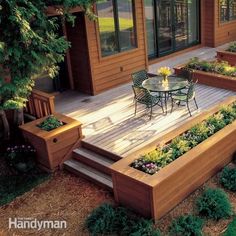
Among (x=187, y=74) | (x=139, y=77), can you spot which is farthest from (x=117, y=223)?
(x=187, y=74)

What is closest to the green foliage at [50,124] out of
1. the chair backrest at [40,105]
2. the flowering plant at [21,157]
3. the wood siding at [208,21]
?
the chair backrest at [40,105]

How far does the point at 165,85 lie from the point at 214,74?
237 cm

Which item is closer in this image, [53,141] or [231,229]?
[231,229]

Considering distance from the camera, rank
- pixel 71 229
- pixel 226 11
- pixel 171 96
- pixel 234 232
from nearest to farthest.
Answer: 1. pixel 234 232
2. pixel 71 229
3. pixel 171 96
4. pixel 226 11

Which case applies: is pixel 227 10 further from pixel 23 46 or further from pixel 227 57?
pixel 23 46

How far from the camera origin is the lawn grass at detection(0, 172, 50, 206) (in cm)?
738

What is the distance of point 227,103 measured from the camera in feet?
28.2

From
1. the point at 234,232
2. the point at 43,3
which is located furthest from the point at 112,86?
the point at 234,232

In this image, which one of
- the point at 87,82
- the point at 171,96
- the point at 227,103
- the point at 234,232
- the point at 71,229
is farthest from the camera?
the point at 87,82

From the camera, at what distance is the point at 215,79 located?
34.9 feet

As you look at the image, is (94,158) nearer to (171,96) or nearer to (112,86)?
Result: (171,96)

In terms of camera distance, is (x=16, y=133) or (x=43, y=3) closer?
(x=43, y=3)

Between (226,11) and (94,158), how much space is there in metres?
9.90

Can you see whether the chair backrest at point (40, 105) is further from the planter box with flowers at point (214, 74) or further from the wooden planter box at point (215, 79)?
the wooden planter box at point (215, 79)
